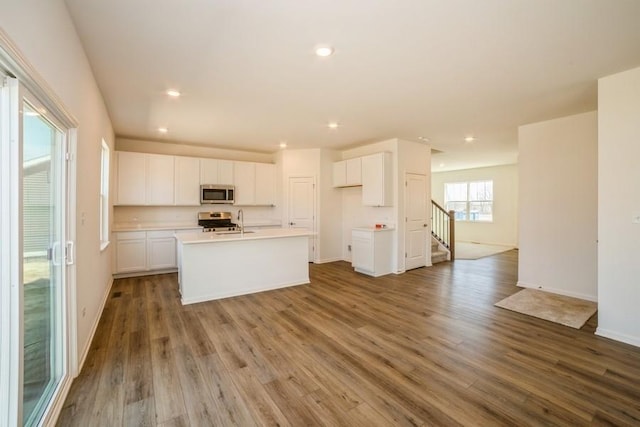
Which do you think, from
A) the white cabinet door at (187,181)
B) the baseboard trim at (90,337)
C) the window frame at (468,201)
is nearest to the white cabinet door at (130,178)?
the white cabinet door at (187,181)

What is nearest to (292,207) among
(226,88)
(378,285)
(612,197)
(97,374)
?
(378,285)

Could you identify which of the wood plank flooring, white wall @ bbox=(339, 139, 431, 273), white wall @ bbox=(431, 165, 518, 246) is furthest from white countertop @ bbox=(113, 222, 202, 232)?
white wall @ bbox=(431, 165, 518, 246)

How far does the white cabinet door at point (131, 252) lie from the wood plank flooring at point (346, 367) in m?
1.30

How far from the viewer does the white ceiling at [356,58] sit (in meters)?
1.99

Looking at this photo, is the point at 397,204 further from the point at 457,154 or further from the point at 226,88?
the point at 226,88

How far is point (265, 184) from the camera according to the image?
6.79 meters

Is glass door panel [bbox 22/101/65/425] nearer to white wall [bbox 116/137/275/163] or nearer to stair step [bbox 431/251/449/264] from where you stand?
white wall [bbox 116/137/275/163]

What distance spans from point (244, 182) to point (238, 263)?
2.75 m

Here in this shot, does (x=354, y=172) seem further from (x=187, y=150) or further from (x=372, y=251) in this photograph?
(x=187, y=150)

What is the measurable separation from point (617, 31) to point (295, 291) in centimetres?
441

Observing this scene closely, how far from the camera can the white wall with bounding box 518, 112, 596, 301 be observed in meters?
4.01

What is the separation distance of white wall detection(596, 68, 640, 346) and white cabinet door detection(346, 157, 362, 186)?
373cm

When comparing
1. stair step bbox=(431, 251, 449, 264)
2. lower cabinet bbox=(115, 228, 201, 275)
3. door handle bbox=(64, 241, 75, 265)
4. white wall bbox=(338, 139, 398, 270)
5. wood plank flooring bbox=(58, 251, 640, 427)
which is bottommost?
wood plank flooring bbox=(58, 251, 640, 427)

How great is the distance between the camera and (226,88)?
10.8 ft
